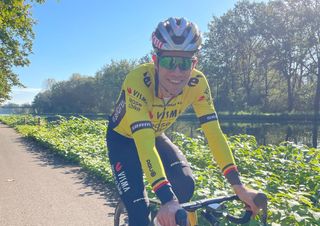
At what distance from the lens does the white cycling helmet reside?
2.78 m

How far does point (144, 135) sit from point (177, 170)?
27.2 inches

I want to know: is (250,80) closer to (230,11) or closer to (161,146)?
(230,11)

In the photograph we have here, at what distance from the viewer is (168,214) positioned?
2.07 m

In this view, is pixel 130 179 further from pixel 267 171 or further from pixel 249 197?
pixel 267 171

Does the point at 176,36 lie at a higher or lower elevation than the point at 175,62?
higher

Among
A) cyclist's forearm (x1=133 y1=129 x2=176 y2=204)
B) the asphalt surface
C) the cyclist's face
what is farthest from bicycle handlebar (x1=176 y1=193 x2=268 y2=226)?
the asphalt surface

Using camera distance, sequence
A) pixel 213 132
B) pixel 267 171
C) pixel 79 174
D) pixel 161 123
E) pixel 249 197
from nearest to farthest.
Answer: pixel 249 197 < pixel 213 132 < pixel 161 123 < pixel 267 171 < pixel 79 174

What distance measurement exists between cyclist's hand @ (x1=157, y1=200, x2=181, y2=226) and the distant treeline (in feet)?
152

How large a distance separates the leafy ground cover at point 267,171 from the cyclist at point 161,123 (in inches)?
47.1

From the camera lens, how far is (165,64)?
2.78 m

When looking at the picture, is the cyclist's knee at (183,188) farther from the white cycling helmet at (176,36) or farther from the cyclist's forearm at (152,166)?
the white cycling helmet at (176,36)

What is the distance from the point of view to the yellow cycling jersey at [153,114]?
267cm

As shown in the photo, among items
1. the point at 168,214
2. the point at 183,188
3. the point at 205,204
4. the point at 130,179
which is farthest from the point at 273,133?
A: the point at 168,214

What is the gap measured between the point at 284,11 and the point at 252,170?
44576 millimetres
